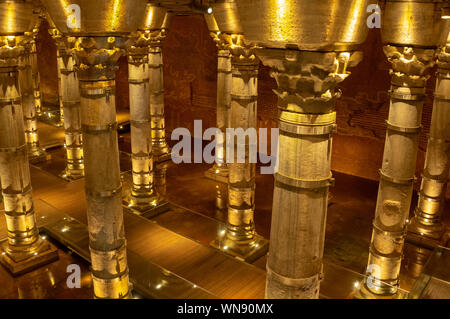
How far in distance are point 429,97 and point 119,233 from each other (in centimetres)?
667

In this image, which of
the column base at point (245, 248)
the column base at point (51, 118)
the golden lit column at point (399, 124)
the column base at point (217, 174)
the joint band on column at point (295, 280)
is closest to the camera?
the joint band on column at point (295, 280)

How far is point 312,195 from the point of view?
2.71m

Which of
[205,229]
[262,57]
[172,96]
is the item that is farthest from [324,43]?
[172,96]

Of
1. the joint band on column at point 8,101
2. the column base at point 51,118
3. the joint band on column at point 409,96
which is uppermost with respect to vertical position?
the joint band on column at point 409,96

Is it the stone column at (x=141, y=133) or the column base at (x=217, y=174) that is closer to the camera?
the stone column at (x=141, y=133)

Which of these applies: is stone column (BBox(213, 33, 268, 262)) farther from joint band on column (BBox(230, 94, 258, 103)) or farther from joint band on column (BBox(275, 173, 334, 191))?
joint band on column (BBox(275, 173, 334, 191))

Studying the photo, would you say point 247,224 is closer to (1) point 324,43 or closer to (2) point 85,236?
(2) point 85,236

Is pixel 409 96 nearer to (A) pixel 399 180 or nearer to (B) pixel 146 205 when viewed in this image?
(A) pixel 399 180

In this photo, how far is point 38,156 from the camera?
9961 mm

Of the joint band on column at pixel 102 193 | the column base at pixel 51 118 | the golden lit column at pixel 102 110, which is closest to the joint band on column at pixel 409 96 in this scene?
the golden lit column at pixel 102 110

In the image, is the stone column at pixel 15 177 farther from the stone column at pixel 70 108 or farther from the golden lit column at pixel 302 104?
the golden lit column at pixel 302 104

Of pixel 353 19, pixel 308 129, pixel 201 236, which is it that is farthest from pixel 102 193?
pixel 201 236

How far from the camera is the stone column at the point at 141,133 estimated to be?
6.92 meters

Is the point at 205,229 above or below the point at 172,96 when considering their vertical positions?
below
